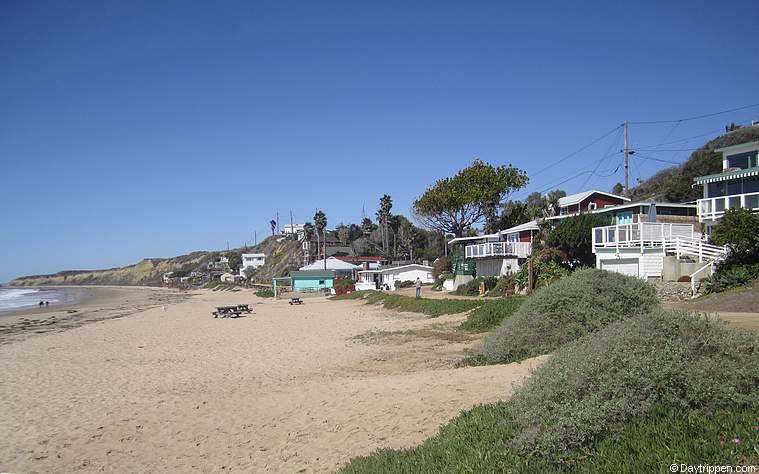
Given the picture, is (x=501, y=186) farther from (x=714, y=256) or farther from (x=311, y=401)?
(x=311, y=401)

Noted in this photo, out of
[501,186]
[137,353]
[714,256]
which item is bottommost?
[137,353]

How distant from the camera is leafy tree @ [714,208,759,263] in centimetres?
2002

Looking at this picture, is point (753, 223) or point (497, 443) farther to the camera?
point (753, 223)

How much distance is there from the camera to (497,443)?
19.4 feet

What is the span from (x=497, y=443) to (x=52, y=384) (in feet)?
43.8

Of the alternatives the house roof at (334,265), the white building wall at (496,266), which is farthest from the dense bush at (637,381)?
the house roof at (334,265)

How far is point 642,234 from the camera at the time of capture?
24328 mm

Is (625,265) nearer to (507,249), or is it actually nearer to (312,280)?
(507,249)

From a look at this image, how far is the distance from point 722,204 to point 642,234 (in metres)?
8.62

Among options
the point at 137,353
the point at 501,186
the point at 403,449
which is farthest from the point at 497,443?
the point at 501,186

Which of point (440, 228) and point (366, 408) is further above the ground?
point (440, 228)

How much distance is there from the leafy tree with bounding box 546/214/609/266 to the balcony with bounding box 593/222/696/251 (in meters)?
4.44

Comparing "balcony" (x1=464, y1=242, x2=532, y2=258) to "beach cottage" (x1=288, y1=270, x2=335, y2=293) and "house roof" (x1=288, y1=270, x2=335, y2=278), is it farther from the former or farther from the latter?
"house roof" (x1=288, y1=270, x2=335, y2=278)

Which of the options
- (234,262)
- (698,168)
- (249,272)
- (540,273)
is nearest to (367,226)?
(249,272)
